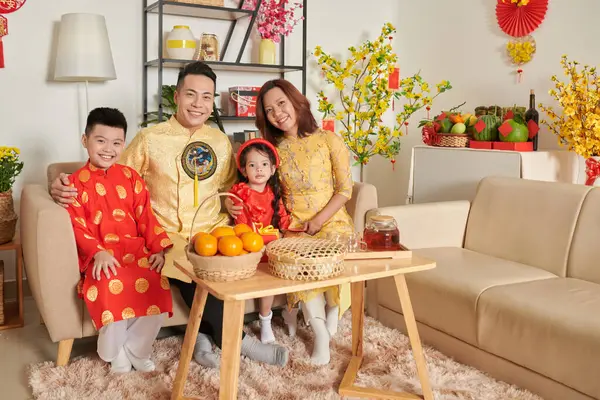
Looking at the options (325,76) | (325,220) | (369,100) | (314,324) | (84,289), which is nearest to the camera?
(84,289)

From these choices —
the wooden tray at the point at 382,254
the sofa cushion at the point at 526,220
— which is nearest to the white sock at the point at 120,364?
the wooden tray at the point at 382,254

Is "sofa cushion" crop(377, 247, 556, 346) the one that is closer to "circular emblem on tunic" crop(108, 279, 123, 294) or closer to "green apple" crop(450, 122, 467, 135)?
"green apple" crop(450, 122, 467, 135)

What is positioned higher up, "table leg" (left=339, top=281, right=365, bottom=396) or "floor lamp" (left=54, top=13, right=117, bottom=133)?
"floor lamp" (left=54, top=13, right=117, bottom=133)

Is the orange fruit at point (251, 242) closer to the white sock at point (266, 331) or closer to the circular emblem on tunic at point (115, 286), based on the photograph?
A: the circular emblem on tunic at point (115, 286)

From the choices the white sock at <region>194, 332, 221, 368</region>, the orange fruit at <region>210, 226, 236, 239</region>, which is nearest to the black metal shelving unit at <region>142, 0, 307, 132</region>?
the white sock at <region>194, 332, 221, 368</region>

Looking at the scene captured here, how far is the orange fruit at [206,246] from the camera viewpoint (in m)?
1.73

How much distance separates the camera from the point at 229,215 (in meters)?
2.83

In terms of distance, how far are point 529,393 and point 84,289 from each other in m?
1.60

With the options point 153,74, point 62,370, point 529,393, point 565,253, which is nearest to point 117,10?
point 153,74

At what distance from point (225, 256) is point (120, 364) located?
3.03 feet

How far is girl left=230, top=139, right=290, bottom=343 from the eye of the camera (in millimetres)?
2600

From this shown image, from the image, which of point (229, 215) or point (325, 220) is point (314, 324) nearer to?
point (325, 220)

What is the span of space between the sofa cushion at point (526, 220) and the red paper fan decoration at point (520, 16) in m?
1.11

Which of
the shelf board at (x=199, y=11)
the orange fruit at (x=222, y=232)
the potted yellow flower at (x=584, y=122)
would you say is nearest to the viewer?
the orange fruit at (x=222, y=232)
